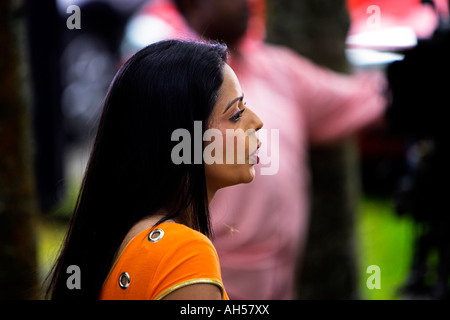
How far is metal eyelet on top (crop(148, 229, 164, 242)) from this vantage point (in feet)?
3.43

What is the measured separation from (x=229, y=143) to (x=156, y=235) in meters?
0.23

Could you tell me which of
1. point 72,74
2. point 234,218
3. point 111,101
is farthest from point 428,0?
point 72,74

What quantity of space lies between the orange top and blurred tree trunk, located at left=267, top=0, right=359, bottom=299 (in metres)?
2.43

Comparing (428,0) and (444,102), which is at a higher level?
(428,0)

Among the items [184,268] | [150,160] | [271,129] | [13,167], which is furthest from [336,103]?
[184,268]

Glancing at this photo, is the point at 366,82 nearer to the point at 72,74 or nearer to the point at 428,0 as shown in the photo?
the point at 428,0

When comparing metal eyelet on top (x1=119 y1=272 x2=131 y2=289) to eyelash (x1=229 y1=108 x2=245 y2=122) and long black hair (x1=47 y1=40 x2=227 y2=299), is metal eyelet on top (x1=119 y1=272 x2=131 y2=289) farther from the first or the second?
eyelash (x1=229 y1=108 x2=245 y2=122)

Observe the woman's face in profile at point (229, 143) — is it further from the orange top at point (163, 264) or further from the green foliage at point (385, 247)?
the green foliage at point (385, 247)

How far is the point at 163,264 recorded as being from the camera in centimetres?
101

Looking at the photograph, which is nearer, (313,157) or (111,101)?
(111,101)

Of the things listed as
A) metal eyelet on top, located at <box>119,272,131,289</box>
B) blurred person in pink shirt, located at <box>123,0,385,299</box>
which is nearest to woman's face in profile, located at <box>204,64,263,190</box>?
metal eyelet on top, located at <box>119,272,131,289</box>

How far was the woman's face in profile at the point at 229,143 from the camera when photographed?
1145 millimetres

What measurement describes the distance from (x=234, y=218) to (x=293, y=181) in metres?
0.30

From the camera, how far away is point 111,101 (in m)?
1.18
